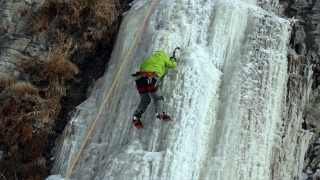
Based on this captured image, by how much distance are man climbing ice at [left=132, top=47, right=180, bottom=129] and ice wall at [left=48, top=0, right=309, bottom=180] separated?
228 mm

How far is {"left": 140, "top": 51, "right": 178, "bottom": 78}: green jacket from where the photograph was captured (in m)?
6.69

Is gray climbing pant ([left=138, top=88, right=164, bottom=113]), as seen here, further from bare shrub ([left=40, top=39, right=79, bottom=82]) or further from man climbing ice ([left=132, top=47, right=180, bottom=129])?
bare shrub ([left=40, top=39, right=79, bottom=82])

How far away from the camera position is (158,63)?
266 inches

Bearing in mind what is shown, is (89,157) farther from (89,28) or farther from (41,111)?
(89,28)

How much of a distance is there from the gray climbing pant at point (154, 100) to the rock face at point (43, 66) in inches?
83.8

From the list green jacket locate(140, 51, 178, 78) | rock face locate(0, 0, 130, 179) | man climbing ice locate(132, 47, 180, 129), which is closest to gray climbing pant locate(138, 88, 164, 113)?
man climbing ice locate(132, 47, 180, 129)

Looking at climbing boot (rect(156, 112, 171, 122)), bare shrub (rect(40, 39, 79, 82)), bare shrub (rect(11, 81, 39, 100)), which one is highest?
bare shrub (rect(40, 39, 79, 82))

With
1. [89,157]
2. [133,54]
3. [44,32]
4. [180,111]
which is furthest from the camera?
[44,32]

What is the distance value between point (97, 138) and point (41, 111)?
1384 millimetres

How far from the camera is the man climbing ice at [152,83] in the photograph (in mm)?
6641

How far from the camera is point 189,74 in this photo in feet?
23.1

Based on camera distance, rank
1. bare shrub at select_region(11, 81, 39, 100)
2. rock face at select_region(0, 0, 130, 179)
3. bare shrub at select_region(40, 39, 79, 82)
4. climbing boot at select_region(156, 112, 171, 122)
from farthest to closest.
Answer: bare shrub at select_region(40, 39, 79, 82) → bare shrub at select_region(11, 81, 39, 100) → rock face at select_region(0, 0, 130, 179) → climbing boot at select_region(156, 112, 171, 122)

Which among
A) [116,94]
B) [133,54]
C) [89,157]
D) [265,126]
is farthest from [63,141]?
[265,126]

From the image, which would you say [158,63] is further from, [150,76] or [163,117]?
[163,117]
